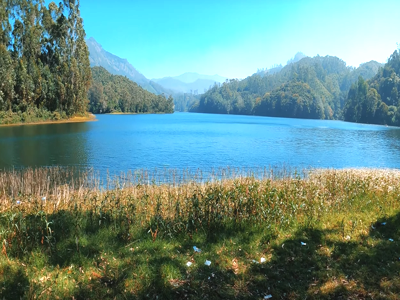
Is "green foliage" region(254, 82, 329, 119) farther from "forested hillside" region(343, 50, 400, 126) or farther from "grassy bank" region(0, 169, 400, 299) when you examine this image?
"grassy bank" region(0, 169, 400, 299)

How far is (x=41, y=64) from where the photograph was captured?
6512cm

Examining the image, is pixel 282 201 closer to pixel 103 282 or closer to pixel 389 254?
pixel 389 254

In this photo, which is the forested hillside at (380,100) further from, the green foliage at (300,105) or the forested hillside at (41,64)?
the forested hillside at (41,64)

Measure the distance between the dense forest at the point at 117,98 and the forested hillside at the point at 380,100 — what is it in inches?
4312

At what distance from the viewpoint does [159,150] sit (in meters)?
34.4

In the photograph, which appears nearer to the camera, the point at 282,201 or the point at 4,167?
the point at 282,201

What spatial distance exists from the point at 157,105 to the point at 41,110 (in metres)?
126

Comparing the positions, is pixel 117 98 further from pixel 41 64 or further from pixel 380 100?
pixel 380 100

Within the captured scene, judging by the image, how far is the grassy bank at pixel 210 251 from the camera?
477cm

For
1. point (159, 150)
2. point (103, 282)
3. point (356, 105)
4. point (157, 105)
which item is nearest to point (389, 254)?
point (103, 282)

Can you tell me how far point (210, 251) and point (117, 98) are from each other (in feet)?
516

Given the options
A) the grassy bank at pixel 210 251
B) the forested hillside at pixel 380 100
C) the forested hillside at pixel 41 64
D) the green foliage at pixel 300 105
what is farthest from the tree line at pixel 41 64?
the green foliage at pixel 300 105

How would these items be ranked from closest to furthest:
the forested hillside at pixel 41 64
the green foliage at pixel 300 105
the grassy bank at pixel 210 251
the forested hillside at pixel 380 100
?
the grassy bank at pixel 210 251 < the forested hillside at pixel 41 64 < the forested hillside at pixel 380 100 < the green foliage at pixel 300 105

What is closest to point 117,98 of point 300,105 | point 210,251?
point 300,105
